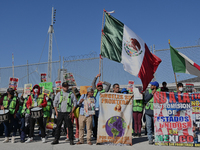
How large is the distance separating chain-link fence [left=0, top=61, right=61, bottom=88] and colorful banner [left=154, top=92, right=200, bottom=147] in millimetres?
12812

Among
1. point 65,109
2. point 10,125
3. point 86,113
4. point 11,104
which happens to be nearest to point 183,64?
point 86,113

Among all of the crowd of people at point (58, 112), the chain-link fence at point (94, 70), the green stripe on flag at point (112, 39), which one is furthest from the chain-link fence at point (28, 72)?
the green stripe on flag at point (112, 39)

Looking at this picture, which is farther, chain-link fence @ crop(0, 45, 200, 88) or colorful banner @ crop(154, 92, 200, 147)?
chain-link fence @ crop(0, 45, 200, 88)

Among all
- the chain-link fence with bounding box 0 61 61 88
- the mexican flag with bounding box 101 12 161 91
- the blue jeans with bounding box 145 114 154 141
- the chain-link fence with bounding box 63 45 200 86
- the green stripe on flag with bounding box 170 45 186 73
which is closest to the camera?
the blue jeans with bounding box 145 114 154 141

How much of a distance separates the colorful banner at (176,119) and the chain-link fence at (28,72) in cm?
1281

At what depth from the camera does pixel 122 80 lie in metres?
16.9

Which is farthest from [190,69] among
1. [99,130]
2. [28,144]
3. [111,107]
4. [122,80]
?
[122,80]

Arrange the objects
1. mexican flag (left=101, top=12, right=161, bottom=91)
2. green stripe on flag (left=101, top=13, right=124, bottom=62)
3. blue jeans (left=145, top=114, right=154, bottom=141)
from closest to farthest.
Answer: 1. blue jeans (left=145, top=114, right=154, bottom=141)
2. mexican flag (left=101, top=12, right=161, bottom=91)
3. green stripe on flag (left=101, top=13, right=124, bottom=62)

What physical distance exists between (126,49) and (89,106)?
2.52m

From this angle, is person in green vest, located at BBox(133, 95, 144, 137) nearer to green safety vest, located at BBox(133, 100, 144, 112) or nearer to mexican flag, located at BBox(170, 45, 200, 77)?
green safety vest, located at BBox(133, 100, 144, 112)

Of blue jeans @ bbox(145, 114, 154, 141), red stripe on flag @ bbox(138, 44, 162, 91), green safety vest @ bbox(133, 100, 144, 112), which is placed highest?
red stripe on flag @ bbox(138, 44, 162, 91)

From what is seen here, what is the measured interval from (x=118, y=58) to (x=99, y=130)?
8.68ft

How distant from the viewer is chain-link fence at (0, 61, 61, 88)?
19.7 m

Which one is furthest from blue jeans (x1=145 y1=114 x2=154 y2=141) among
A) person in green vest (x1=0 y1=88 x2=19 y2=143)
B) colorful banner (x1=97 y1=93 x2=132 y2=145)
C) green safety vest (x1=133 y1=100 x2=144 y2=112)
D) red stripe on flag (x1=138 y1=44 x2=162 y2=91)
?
person in green vest (x1=0 y1=88 x2=19 y2=143)
